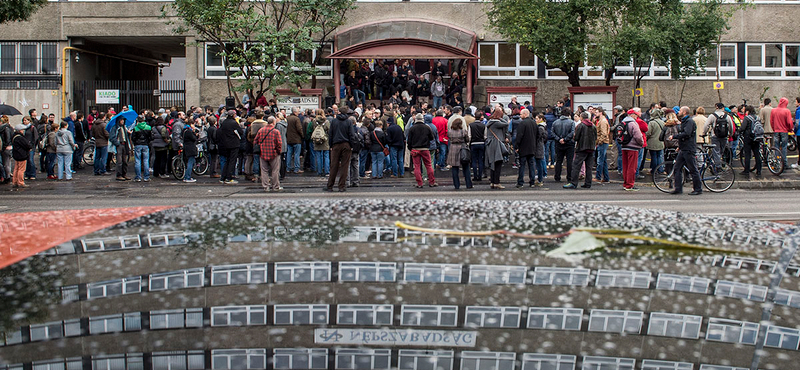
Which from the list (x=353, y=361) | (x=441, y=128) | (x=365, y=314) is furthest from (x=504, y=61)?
(x=353, y=361)

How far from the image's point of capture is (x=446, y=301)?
207 cm

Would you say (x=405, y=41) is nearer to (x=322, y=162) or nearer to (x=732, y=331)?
(x=322, y=162)

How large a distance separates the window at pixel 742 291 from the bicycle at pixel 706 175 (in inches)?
582

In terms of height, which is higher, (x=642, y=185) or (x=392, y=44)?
(x=392, y=44)

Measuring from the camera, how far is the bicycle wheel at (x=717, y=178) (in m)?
16.5

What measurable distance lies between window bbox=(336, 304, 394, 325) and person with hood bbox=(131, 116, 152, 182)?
17721 millimetres

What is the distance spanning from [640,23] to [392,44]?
867 cm

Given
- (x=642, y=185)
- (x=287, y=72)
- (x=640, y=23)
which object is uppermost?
(x=640, y=23)

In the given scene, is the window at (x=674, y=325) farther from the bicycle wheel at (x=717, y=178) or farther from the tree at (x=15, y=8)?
the tree at (x=15, y=8)

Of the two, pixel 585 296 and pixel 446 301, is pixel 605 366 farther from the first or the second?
pixel 446 301

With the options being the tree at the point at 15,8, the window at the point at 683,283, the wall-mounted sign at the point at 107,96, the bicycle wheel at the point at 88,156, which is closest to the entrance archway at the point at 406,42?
the wall-mounted sign at the point at 107,96

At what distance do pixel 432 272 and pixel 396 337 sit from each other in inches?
15.1

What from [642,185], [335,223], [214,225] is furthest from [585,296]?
[642,185]

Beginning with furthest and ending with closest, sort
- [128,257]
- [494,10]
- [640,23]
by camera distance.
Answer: [494,10]
[640,23]
[128,257]
